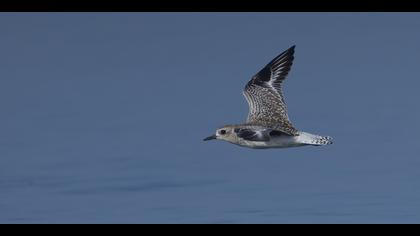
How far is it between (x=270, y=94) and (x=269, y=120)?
4.77 ft

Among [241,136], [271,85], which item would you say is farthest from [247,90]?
[241,136]

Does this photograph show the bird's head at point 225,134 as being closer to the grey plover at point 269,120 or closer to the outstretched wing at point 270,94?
the grey plover at point 269,120

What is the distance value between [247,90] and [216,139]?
2306mm

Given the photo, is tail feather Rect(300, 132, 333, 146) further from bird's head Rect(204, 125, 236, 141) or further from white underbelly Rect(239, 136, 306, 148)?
bird's head Rect(204, 125, 236, 141)

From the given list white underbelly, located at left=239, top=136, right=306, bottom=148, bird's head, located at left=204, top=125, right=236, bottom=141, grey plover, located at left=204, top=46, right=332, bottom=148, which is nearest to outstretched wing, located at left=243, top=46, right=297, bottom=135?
grey plover, located at left=204, top=46, right=332, bottom=148

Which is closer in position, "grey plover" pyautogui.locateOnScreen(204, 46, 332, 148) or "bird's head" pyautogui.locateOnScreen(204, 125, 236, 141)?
"grey plover" pyautogui.locateOnScreen(204, 46, 332, 148)

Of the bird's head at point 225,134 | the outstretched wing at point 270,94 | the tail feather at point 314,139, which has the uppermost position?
the outstretched wing at point 270,94

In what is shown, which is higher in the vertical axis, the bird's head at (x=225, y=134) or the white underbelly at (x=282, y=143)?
the bird's head at (x=225, y=134)

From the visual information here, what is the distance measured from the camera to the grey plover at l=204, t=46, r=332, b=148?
2412cm

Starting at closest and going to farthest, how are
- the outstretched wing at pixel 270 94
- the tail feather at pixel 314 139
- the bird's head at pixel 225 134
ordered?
1. the tail feather at pixel 314 139
2. the bird's head at pixel 225 134
3. the outstretched wing at pixel 270 94

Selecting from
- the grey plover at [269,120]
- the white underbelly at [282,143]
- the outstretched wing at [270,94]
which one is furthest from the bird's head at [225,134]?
the white underbelly at [282,143]

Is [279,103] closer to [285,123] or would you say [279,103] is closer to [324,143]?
[285,123]

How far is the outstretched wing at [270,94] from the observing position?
26.1 meters

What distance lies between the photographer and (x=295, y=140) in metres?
24.1
